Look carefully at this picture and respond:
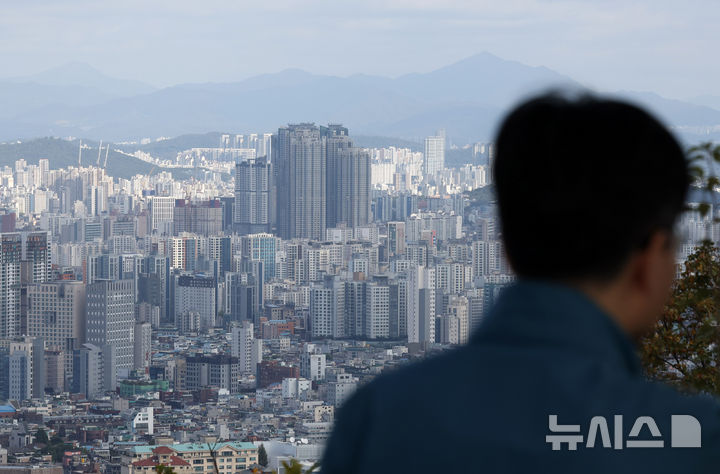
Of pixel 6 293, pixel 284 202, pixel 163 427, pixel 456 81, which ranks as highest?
pixel 456 81

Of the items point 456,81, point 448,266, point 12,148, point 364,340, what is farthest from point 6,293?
point 456,81

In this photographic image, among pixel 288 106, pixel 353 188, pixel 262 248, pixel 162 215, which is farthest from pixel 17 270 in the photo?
pixel 288 106

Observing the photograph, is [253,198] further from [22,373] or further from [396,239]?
[22,373]

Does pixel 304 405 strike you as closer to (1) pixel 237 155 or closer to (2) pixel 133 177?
(2) pixel 133 177

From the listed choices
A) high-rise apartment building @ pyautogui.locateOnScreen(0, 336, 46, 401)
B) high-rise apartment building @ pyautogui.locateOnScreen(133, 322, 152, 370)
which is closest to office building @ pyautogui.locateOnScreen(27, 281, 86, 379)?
high-rise apartment building @ pyautogui.locateOnScreen(133, 322, 152, 370)

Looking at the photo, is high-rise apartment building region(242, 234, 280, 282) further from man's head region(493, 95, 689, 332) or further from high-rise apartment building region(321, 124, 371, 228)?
man's head region(493, 95, 689, 332)
